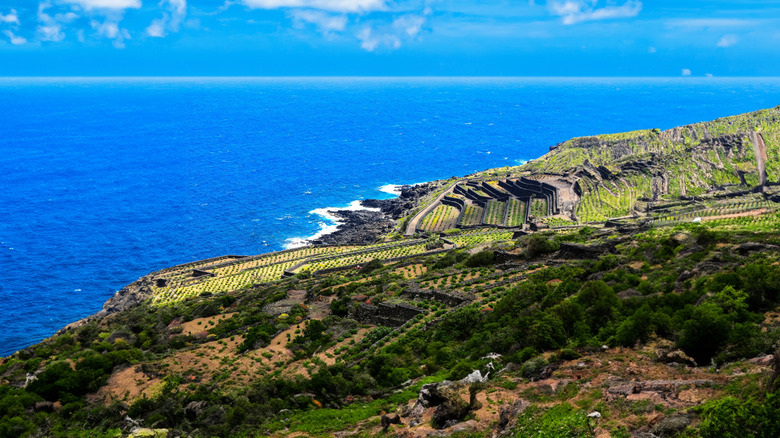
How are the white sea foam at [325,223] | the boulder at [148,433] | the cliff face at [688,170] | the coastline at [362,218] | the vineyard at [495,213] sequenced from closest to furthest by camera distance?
the boulder at [148,433], the vineyard at [495,213], the coastline at [362,218], the cliff face at [688,170], the white sea foam at [325,223]

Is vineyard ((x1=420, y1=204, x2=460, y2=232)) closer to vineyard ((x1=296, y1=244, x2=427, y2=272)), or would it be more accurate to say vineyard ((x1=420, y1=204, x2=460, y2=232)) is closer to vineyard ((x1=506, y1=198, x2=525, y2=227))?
vineyard ((x1=506, y1=198, x2=525, y2=227))

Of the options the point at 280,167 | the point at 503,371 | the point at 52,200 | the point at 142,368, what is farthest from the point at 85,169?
the point at 503,371

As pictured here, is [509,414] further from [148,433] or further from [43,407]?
[43,407]

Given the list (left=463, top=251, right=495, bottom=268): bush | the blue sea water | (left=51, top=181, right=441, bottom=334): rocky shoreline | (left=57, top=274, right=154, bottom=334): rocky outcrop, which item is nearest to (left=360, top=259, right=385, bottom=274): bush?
(left=463, top=251, right=495, bottom=268): bush

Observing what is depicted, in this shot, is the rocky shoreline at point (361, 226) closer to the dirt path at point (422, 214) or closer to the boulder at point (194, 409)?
the dirt path at point (422, 214)

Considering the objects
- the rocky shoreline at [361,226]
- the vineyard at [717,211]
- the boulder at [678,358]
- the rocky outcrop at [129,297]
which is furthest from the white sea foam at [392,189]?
the boulder at [678,358]

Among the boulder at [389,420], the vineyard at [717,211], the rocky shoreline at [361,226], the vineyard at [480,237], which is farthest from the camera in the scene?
the vineyard at [480,237]

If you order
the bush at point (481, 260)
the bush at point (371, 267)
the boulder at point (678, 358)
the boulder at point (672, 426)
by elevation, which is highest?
the bush at point (481, 260)
